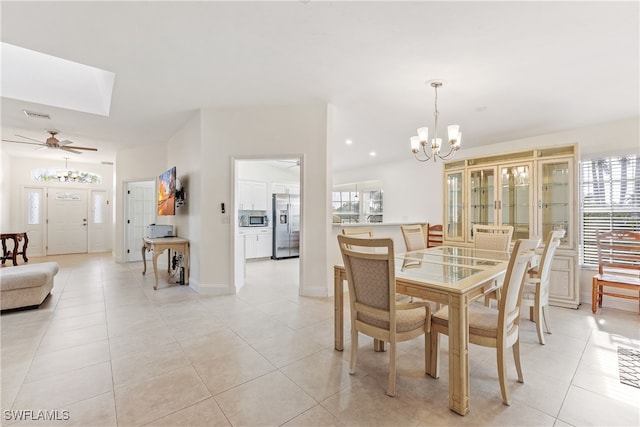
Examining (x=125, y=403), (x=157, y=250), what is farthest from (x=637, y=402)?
(x=157, y=250)

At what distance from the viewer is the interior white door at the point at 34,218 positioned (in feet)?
23.8

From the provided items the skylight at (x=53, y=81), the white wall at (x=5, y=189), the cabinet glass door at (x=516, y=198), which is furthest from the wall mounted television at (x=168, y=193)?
the cabinet glass door at (x=516, y=198)

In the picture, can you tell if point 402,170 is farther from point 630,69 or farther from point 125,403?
point 125,403

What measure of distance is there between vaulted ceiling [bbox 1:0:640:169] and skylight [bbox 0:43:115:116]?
0.55ft

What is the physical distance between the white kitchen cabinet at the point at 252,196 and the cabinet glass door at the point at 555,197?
5591mm

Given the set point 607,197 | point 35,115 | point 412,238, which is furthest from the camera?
point 35,115

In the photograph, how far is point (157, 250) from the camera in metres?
4.21

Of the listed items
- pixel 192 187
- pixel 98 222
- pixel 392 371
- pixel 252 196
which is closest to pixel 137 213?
pixel 98 222

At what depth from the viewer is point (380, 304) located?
183 centimetres

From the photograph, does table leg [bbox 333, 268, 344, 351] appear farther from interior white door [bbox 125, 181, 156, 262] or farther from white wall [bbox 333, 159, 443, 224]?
interior white door [bbox 125, 181, 156, 262]

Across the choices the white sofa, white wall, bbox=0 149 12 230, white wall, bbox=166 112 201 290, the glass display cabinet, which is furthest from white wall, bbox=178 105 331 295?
white wall, bbox=0 149 12 230

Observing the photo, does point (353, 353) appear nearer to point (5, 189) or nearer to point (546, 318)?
point (546, 318)

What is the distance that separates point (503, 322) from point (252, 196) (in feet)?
20.1

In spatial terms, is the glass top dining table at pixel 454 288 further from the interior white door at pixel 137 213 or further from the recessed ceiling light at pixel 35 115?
the interior white door at pixel 137 213
